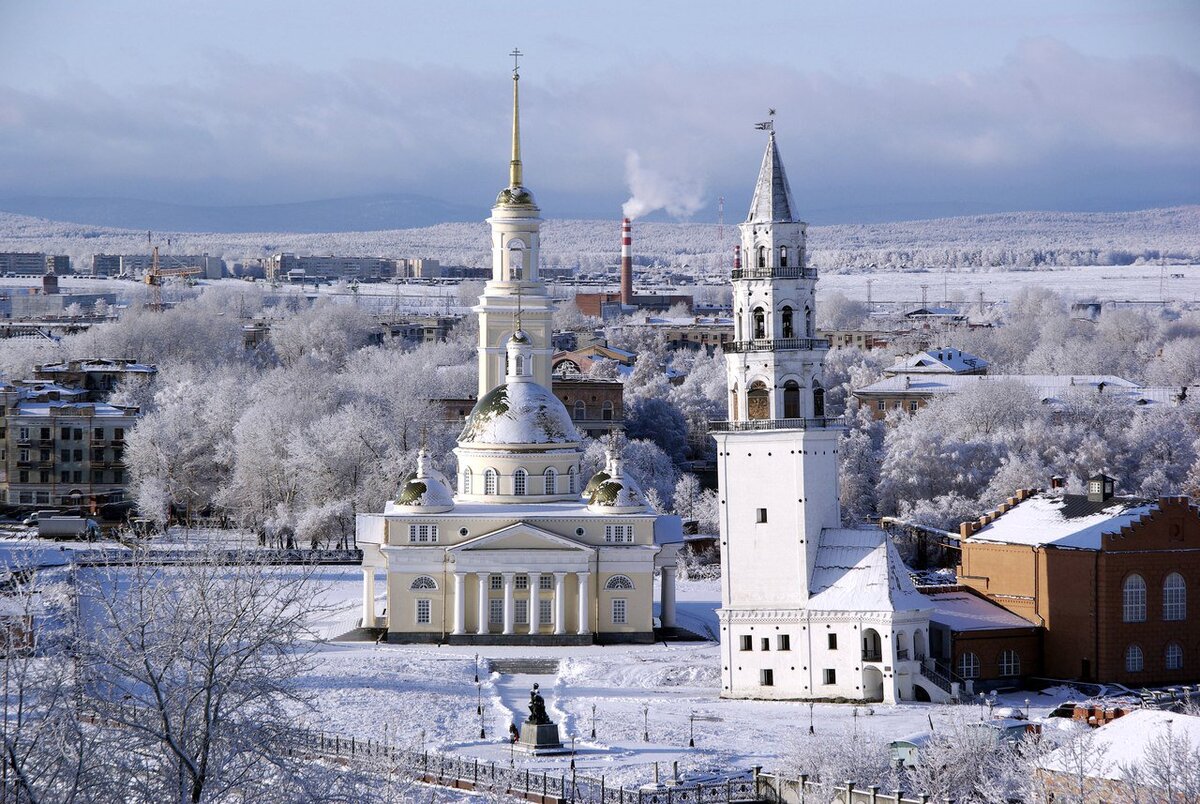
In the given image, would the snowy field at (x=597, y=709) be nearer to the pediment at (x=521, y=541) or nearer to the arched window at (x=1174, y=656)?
the pediment at (x=521, y=541)

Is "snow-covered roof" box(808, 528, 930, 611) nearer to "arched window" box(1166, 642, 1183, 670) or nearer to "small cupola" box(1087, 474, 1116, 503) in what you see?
"arched window" box(1166, 642, 1183, 670)

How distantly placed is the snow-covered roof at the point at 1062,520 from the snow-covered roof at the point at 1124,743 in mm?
14633

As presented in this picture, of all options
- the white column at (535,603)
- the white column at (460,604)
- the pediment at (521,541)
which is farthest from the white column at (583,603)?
the white column at (460,604)

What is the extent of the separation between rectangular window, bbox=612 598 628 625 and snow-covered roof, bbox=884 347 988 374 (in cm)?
6076

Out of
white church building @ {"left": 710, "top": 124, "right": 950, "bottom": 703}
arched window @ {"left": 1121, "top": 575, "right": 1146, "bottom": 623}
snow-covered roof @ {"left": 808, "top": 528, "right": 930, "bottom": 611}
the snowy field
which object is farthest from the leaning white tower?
arched window @ {"left": 1121, "top": 575, "right": 1146, "bottom": 623}

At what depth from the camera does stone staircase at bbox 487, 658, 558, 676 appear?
188 feet

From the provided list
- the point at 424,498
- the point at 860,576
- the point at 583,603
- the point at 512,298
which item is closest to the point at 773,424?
the point at 860,576

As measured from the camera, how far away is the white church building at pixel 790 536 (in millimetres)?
51969

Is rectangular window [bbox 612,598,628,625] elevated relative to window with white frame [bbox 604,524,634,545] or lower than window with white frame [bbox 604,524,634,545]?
lower

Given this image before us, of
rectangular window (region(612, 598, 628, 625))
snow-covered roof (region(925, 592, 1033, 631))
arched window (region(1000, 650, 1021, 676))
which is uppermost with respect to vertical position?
snow-covered roof (region(925, 592, 1033, 631))

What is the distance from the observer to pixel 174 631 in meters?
37.5

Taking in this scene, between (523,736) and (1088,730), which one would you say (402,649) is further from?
(1088,730)

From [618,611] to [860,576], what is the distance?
38.9ft

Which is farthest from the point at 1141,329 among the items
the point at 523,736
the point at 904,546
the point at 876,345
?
the point at 523,736
